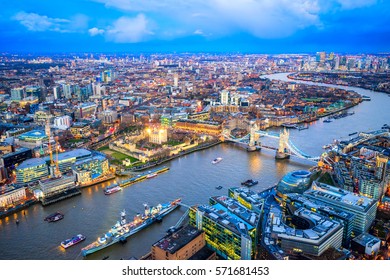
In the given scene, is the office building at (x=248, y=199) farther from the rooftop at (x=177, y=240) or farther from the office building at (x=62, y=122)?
the office building at (x=62, y=122)

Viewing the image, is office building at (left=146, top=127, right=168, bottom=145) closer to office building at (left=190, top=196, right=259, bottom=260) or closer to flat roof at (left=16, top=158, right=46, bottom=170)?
flat roof at (left=16, top=158, right=46, bottom=170)

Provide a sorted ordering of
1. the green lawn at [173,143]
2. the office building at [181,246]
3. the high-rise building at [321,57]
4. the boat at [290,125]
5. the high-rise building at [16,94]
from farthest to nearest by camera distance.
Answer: the high-rise building at [321,57] → the high-rise building at [16,94] → the boat at [290,125] → the green lawn at [173,143] → the office building at [181,246]

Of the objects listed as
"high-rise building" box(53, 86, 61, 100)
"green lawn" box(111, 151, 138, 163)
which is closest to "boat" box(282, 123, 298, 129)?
"green lawn" box(111, 151, 138, 163)

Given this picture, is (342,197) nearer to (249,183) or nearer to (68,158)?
(249,183)

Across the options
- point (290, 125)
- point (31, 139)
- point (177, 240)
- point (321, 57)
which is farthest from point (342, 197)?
point (321, 57)

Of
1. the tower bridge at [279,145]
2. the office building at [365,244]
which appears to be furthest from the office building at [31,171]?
the office building at [365,244]
